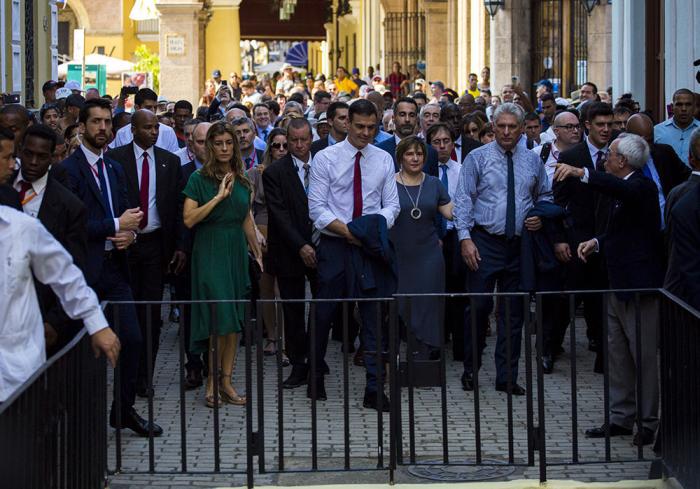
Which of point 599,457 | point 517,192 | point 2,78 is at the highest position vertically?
point 2,78

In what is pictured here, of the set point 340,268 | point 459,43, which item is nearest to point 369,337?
point 340,268

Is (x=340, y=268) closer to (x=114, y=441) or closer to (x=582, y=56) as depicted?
(x=114, y=441)

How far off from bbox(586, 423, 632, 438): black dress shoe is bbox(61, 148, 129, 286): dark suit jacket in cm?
301

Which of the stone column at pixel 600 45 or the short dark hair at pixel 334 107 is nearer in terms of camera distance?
the short dark hair at pixel 334 107

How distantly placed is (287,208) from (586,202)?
7.74 feet

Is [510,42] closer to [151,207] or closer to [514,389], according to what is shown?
[151,207]

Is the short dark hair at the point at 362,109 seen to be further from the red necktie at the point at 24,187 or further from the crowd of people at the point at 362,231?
the red necktie at the point at 24,187

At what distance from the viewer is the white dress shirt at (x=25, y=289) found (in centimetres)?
635

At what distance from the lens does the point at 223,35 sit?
4522 centimetres

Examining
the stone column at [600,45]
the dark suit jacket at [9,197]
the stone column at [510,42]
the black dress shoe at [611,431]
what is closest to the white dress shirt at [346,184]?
the black dress shoe at [611,431]

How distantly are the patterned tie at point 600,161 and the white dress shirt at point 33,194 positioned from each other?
4996mm

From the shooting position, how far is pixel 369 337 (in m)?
9.58

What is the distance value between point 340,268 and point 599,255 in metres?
2.28

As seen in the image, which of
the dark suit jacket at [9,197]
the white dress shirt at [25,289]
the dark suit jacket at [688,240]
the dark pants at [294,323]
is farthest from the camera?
the dark pants at [294,323]
